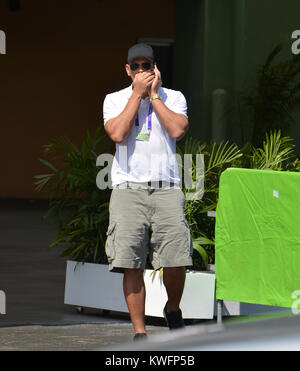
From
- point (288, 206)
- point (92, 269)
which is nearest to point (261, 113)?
point (92, 269)

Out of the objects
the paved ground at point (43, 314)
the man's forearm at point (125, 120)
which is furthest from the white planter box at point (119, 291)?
the man's forearm at point (125, 120)

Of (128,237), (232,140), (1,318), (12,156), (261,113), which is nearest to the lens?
(128,237)

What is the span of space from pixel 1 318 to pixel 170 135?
2.26m

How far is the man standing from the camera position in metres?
5.57

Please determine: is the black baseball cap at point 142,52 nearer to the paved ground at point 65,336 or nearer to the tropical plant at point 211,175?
the tropical plant at point 211,175

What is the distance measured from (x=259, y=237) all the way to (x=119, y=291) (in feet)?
4.62

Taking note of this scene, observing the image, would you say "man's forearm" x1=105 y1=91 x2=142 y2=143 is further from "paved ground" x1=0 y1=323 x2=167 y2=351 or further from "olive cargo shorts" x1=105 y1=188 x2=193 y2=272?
"paved ground" x1=0 y1=323 x2=167 y2=351

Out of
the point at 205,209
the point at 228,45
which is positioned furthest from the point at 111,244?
the point at 228,45

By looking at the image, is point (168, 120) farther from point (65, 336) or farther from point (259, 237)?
point (65, 336)

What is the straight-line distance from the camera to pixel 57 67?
706 inches

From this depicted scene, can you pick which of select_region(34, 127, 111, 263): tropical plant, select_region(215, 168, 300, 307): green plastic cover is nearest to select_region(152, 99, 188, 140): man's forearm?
select_region(215, 168, 300, 307): green plastic cover

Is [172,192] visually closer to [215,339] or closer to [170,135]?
[170,135]

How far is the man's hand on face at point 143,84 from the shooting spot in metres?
5.61

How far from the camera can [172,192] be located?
5.66 m
